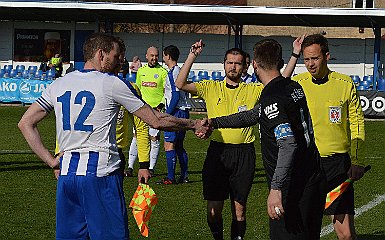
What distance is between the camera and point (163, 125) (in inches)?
261

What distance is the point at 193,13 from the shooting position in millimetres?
35031

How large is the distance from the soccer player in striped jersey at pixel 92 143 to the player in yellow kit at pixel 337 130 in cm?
189

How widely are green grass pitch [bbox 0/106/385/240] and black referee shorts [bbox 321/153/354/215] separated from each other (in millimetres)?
1938

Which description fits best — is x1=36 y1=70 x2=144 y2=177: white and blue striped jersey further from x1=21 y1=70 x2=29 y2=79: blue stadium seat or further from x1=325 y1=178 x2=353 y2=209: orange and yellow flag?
x1=21 y1=70 x2=29 y2=79: blue stadium seat

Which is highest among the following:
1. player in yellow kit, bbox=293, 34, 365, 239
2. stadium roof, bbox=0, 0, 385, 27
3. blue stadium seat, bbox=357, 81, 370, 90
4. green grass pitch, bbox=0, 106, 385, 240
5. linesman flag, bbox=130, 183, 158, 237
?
stadium roof, bbox=0, 0, 385, 27

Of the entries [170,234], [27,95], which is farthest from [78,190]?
[27,95]

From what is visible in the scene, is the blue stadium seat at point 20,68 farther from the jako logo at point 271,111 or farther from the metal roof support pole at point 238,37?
the jako logo at point 271,111

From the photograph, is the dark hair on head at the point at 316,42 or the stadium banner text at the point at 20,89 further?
the stadium banner text at the point at 20,89

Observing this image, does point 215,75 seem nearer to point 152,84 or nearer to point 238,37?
point 238,37

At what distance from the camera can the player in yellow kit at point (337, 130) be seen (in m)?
7.76

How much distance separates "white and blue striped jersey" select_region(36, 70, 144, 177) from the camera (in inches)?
251

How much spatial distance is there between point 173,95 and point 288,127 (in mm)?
7767

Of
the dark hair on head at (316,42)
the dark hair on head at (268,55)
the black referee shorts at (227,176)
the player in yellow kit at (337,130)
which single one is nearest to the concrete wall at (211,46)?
the black referee shorts at (227,176)

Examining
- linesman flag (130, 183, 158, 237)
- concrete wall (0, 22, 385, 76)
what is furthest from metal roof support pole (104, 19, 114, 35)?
linesman flag (130, 183, 158, 237)
